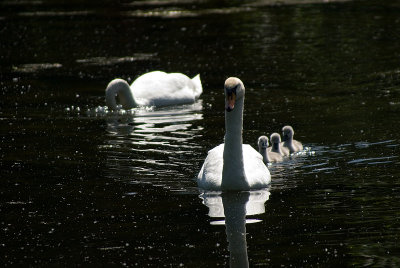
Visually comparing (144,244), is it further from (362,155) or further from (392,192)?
(362,155)

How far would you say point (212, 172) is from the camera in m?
11.6

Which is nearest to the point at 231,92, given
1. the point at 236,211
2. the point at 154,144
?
the point at 236,211

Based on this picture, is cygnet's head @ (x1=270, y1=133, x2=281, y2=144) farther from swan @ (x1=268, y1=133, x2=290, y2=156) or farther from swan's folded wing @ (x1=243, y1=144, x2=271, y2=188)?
swan's folded wing @ (x1=243, y1=144, x2=271, y2=188)

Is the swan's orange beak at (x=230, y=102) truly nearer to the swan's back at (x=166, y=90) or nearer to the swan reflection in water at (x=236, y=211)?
the swan reflection in water at (x=236, y=211)

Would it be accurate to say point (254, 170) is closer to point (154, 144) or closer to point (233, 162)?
point (233, 162)

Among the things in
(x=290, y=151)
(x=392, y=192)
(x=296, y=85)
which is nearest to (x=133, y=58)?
(x=296, y=85)

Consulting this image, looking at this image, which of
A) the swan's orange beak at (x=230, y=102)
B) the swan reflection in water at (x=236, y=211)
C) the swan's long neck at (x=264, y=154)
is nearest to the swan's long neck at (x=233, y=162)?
the swan reflection in water at (x=236, y=211)

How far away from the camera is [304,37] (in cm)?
2639

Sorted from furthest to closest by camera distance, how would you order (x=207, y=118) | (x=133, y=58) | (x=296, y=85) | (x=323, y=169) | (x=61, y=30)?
(x=61, y=30)
(x=133, y=58)
(x=296, y=85)
(x=207, y=118)
(x=323, y=169)

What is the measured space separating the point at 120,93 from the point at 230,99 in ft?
26.0

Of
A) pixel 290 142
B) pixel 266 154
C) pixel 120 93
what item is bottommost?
pixel 266 154

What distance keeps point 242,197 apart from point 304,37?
15922 mm

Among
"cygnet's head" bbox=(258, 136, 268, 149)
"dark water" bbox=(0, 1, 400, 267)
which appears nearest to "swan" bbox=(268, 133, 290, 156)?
"dark water" bbox=(0, 1, 400, 267)

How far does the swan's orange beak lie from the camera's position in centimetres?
1106
